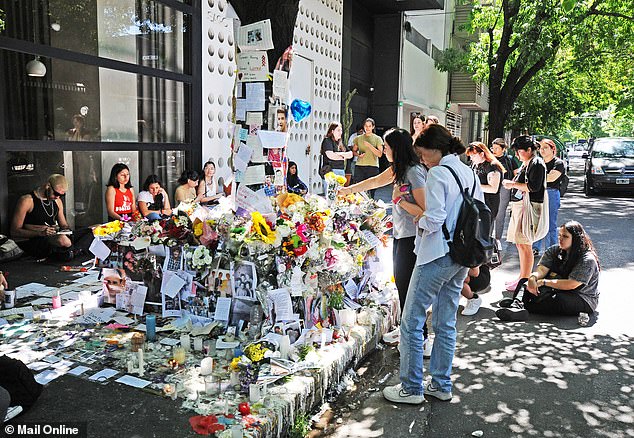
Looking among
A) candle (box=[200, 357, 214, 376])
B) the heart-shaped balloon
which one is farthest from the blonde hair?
candle (box=[200, 357, 214, 376])

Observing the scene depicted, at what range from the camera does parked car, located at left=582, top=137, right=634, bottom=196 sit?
17.2m

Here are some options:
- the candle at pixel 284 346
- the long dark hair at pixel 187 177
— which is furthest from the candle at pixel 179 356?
the long dark hair at pixel 187 177

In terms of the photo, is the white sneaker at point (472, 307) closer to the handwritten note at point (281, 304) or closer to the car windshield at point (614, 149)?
the handwritten note at point (281, 304)

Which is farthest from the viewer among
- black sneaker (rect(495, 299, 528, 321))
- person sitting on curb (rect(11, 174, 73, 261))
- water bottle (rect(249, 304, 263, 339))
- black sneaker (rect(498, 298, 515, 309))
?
person sitting on curb (rect(11, 174, 73, 261))

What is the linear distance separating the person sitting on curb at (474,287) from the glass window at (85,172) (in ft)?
17.4

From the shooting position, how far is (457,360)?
4.77m

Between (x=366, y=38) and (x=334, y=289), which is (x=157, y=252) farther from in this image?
(x=366, y=38)

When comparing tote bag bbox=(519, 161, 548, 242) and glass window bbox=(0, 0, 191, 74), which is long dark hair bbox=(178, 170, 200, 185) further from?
tote bag bbox=(519, 161, 548, 242)

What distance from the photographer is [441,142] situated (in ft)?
12.3

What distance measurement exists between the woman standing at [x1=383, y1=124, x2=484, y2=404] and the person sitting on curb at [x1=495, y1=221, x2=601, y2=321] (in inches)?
84.6

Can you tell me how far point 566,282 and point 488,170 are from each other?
2095 mm

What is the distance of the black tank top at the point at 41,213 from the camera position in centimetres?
684

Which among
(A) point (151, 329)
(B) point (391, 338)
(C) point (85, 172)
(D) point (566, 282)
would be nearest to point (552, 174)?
(D) point (566, 282)

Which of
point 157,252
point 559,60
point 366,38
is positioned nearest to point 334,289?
point 157,252
